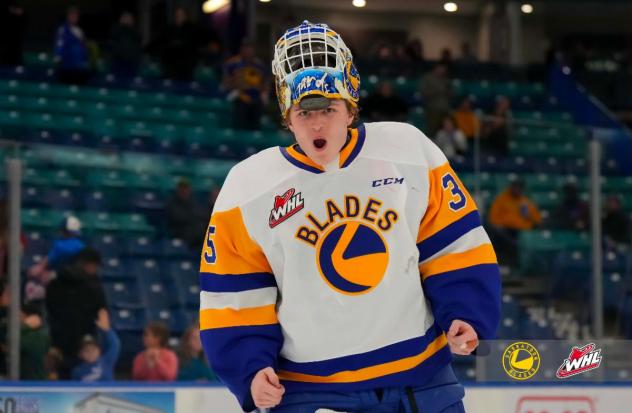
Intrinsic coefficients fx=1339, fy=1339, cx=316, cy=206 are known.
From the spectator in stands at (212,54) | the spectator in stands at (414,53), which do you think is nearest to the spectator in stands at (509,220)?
the spectator in stands at (212,54)

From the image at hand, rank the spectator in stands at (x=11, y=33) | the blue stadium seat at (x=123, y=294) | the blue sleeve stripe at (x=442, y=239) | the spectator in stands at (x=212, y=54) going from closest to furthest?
the blue sleeve stripe at (x=442, y=239) < the blue stadium seat at (x=123, y=294) < the spectator in stands at (x=11, y=33) < the spectator in stands at (x=212, y=54)

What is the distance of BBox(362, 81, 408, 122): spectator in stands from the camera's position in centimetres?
1191

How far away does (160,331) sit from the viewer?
657 centimetres

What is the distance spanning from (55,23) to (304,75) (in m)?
15.6

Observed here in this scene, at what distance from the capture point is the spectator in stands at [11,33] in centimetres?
1236

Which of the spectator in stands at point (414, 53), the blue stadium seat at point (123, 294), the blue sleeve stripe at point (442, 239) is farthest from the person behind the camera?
the spectator in stands at point (414, 53)

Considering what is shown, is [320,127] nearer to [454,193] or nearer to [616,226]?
[454,193]

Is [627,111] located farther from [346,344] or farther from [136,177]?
[346,344]

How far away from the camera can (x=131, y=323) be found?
665cm

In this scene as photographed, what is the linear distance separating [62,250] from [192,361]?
865 millimetres

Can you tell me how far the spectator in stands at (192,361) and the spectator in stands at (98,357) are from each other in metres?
0.31

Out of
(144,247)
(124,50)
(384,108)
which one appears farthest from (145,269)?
(124,50)

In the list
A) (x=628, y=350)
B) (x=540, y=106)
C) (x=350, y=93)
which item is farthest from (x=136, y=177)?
(x=540, y=106)

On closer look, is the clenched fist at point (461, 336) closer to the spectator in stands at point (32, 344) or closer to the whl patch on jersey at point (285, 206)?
the whl patch on jersey at point (285, 206)
